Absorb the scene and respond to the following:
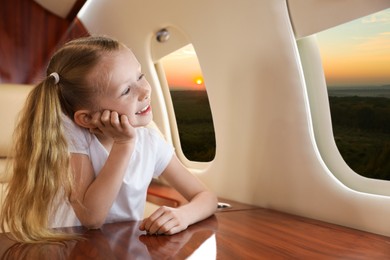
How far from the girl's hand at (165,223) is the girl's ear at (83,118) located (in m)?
0.27

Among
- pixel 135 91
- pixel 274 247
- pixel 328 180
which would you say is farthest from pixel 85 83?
pixel 328 180

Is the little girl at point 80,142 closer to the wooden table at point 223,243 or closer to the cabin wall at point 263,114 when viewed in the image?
the wooden table at point 223,243

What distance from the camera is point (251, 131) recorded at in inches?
59.6

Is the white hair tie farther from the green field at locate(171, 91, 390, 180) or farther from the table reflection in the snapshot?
the green field at locate(171, 91, 390, 180)

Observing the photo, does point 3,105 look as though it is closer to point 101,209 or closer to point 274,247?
point 101,209

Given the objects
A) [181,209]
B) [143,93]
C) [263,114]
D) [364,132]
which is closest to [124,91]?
[143,93]

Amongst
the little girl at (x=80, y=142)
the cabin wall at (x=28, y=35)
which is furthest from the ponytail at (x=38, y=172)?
the cabin wall at (x=28, y=35)

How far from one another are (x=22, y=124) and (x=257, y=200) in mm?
771

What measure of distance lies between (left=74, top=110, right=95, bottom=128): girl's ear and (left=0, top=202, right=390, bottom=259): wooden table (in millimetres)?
244

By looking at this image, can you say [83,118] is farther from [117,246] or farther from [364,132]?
[364,132]

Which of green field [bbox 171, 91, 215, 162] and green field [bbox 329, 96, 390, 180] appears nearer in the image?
green field [bbox 329, 96, 390, 180]

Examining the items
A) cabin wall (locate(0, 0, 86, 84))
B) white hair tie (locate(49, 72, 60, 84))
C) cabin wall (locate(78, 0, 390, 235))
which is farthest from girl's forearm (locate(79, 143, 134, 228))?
cabin wall (locate(0, 0, 86, 84))

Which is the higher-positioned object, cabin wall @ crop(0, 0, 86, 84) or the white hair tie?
cabin wall @ crop(0, 0, 86, 84)

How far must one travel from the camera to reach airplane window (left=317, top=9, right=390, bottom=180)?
1166 millimetres
